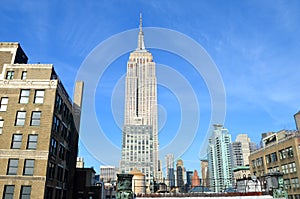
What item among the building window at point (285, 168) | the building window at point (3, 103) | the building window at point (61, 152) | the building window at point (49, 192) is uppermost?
the building window at point (3, 103)

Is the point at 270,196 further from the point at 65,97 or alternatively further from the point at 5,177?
the point at 65,97

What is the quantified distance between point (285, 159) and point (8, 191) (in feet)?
169

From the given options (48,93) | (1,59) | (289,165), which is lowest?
(289,165)

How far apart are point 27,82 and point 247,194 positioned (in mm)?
34742

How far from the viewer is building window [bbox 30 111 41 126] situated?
38.4m

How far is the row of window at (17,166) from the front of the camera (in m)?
35.6

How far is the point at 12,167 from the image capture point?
117 ft

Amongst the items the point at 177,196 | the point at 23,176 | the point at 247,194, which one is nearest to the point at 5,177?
the point at 23,176

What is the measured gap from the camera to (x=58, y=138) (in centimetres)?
4212

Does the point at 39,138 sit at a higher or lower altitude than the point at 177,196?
higher

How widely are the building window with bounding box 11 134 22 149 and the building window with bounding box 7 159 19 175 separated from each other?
1.89 metres

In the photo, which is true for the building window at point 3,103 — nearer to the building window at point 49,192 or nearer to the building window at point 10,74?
the building window at point 10,74

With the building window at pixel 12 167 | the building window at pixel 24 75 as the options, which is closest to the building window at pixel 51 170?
the building window at pixel 12 167

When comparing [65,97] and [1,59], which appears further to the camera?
[65,97]
